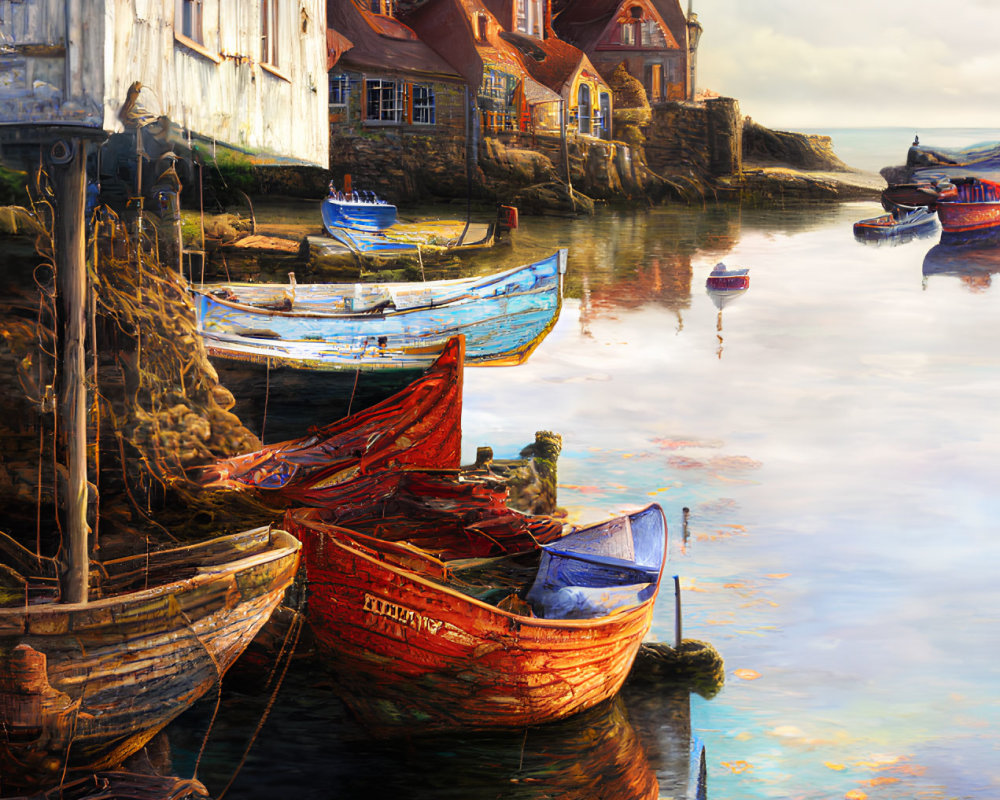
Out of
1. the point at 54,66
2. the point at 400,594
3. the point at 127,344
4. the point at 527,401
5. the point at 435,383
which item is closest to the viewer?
the point at 54,66

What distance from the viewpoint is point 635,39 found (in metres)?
14.6

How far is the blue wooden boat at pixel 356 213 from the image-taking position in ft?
35.6

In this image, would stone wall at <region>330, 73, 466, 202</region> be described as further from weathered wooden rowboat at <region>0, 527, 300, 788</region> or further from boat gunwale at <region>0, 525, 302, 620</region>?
Answer: weathered wooden rowboat at <region>0, 527, 300, 788</region>

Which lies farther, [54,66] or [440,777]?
[440,777]

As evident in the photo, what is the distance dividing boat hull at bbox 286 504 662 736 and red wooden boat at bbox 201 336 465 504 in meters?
1.62

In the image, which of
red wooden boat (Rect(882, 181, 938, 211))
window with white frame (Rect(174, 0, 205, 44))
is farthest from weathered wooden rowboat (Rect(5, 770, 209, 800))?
red wooden boat (Rect(882, 181, 938, 211))

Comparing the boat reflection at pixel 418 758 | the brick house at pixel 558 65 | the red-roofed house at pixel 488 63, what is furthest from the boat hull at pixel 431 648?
the brick house at pixel 558 65

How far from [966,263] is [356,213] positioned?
6.86 metres

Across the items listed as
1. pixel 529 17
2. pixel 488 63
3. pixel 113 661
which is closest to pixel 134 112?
pixel 113 661

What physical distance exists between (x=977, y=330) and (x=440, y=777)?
7.96m

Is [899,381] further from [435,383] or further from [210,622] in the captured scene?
[210,622]

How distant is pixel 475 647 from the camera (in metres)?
6.60

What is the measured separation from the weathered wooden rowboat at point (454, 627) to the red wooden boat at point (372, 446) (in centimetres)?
52

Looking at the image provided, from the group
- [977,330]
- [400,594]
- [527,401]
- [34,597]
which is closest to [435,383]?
[527,401]
